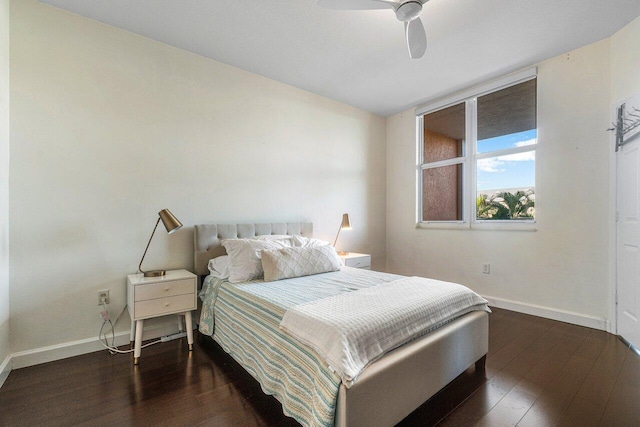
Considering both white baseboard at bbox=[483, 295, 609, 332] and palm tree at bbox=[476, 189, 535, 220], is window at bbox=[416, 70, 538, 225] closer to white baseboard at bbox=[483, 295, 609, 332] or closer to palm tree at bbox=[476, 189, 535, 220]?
palm tree at bbox=[476, 189, 535, 220]

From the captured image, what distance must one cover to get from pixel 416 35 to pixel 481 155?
203 centimetres

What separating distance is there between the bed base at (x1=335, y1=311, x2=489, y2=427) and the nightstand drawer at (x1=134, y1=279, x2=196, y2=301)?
5.15 feet

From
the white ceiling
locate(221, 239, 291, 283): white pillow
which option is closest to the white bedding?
locate(221, 239, 291, 283): white pillow

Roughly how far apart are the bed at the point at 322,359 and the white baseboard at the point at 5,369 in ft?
3.88

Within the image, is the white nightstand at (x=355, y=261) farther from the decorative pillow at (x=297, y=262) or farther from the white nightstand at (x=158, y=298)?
the white nightstand at (x=158, y=298)

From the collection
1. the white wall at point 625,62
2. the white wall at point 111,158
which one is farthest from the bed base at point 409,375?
the white wall at point 625,62

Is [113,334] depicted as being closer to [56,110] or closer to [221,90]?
[56,110]

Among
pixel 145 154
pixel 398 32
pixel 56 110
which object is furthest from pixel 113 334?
pixel 398 32

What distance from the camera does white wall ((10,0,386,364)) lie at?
2.04 metres

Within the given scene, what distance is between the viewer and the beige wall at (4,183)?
1.85 m

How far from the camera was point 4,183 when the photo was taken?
1.90 m

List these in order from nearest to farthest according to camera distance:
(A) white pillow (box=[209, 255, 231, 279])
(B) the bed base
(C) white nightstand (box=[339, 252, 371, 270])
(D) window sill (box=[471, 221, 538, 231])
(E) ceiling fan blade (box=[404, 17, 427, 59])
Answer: (B) the bed base, (E) ceiling fan blade (box=[404, 17, 427, 59]), (A) white pillow (box=[209, 255, 231, 279]), (D) window sill (box=[471, 221, 538, 231]), (C) white nightstand (box=[339, 252, 371, 270])

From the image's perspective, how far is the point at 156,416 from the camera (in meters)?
1.51

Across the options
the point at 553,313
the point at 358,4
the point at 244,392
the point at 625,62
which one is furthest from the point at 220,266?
the point at 625,62
